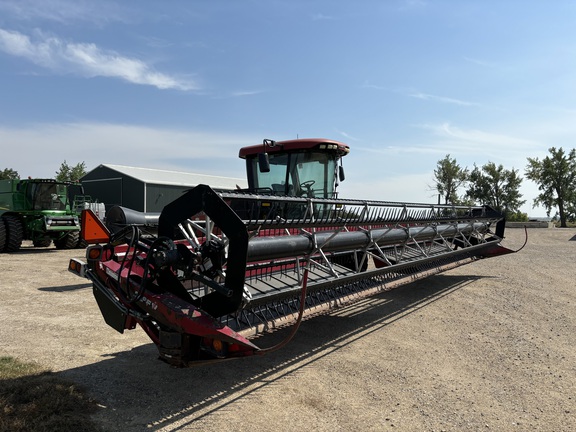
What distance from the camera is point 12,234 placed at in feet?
41.6

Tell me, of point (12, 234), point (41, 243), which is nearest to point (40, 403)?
point (12, 234)

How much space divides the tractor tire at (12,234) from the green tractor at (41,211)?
0.05m

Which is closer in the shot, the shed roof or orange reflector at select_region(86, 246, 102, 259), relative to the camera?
orange reflector at select_region(86, 246, 102, 259)

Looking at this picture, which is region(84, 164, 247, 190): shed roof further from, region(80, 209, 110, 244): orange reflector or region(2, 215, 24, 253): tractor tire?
region(80, 209, 110, 244): orange reflector

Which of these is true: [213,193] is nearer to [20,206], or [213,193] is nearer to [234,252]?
[234,252]

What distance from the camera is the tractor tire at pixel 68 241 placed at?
14.2 m

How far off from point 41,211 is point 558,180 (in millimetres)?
38571

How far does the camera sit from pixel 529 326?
5699 mm

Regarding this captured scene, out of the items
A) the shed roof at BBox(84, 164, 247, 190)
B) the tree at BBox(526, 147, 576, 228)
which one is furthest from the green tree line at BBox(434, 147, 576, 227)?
the shed roof at BBox(84, 164, 247, 190)

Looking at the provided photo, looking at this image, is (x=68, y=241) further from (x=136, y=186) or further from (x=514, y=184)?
(x=514, y=184)

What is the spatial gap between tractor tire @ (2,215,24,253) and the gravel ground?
6829 mm

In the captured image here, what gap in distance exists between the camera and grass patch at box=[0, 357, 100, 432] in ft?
9.08

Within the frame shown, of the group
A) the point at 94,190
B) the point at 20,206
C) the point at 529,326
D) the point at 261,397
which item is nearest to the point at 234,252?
the point at 261,397

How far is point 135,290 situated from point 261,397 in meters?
1.29
